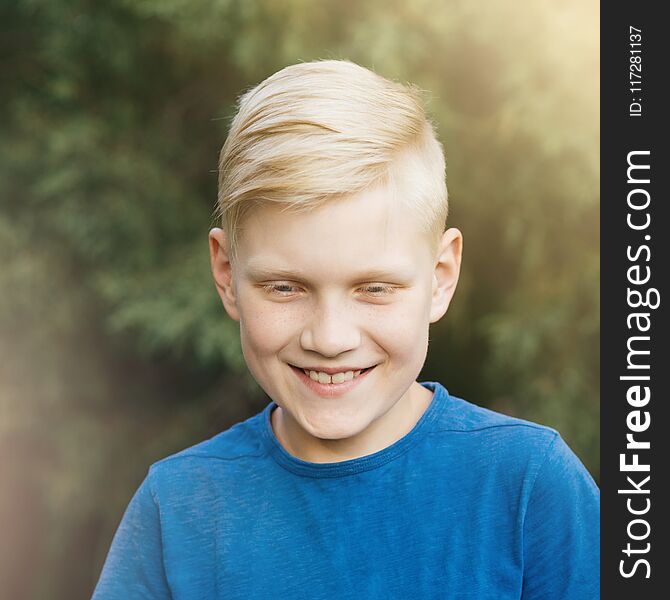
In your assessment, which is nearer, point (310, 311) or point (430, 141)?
point (310, 311)

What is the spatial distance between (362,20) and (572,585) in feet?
8.38

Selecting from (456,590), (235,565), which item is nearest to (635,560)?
(456,590)

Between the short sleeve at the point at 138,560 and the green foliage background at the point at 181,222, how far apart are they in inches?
80.8

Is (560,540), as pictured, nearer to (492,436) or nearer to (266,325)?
(492,436)

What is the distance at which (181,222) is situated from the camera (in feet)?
12.6

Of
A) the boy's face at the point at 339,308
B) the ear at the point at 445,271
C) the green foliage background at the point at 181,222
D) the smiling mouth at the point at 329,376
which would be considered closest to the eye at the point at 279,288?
the boy's face at the point at 339,308

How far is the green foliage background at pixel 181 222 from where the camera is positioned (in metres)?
3.35

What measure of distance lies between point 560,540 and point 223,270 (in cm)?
63

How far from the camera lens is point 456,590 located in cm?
128

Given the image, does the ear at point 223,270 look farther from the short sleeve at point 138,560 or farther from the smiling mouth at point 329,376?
the short sleeve at point 138,560

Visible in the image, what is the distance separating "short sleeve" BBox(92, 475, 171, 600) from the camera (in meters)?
1.41

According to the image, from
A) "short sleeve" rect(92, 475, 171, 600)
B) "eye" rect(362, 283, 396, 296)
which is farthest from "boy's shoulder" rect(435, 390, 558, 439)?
"short sleeve" rect(92, 475, 171, 600)

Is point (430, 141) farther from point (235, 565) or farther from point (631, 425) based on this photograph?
point (631, 425)

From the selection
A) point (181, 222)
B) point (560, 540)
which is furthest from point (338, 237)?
point (181, 222)
